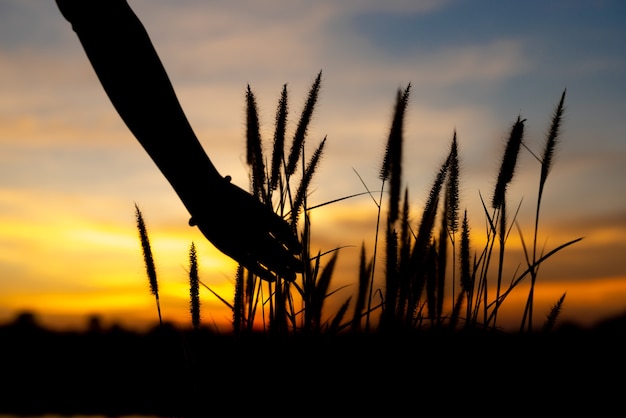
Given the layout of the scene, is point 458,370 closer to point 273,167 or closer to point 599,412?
point 599,412

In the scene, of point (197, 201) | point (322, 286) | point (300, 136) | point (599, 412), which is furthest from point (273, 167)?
point (599, 412)

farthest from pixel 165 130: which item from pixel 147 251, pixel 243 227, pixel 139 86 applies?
pixel 147 251

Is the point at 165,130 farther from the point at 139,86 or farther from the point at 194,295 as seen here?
the point at 194,295

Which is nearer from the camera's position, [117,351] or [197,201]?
[197,201]

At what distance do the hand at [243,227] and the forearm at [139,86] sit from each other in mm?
67

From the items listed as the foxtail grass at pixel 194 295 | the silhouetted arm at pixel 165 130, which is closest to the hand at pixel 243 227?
the silhouetted arm at pixel 165 130

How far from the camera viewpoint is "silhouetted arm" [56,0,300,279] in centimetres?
161

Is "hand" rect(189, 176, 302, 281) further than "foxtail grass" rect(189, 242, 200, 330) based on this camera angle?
No

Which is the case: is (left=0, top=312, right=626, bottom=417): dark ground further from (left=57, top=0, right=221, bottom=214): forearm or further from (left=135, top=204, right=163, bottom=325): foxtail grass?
(left=57, top=0, right=221, bottom=214): forearm

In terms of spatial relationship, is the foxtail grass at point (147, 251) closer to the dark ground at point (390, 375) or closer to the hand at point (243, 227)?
the dark ground at point (390, 375)

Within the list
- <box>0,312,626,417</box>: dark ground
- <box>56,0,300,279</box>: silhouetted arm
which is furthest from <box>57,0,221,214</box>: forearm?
<box>0,312,626,417</box>: dark ground

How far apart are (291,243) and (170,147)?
48 centimetres

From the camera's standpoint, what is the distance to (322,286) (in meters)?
2.46

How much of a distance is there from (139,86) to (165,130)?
0.41 ft
